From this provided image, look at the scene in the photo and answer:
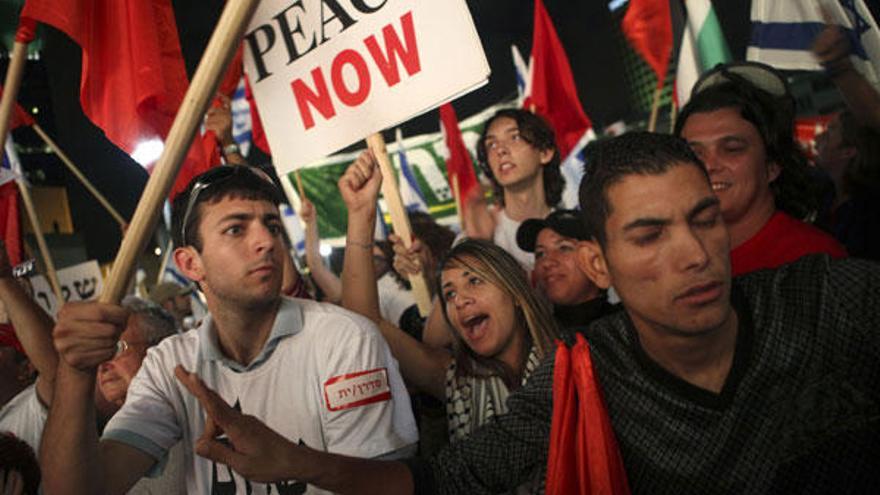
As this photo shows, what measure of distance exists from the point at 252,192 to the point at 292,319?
419mm

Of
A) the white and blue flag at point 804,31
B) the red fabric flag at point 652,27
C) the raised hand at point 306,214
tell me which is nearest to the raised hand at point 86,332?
the raised hand at point 306,214

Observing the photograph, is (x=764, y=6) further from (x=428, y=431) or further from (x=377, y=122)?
(x=428, y=431)

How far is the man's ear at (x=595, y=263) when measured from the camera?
81.2 inches

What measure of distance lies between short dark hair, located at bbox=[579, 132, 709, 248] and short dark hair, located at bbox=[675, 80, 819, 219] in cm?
80

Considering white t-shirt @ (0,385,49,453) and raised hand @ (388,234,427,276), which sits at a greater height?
raised hand @ (388,234,427,276)

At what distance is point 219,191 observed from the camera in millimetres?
2436

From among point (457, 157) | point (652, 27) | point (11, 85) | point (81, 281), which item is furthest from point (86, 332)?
point (81, 281)

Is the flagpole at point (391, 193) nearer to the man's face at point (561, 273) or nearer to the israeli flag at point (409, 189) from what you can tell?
the man's face at point (561, 273)

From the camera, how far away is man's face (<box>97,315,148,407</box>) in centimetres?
336

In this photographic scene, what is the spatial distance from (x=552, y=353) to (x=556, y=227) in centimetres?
136

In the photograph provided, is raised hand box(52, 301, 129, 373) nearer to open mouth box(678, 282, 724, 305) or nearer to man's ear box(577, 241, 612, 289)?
man's ear box(577, 241, 612, 289)

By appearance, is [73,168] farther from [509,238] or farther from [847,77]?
[847,77]

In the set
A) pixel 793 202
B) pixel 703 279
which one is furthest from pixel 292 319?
pixel 793 202

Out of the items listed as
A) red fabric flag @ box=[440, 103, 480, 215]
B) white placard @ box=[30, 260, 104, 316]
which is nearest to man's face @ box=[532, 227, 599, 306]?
red fabric flag @ box=[440, 103, 480, 215]
